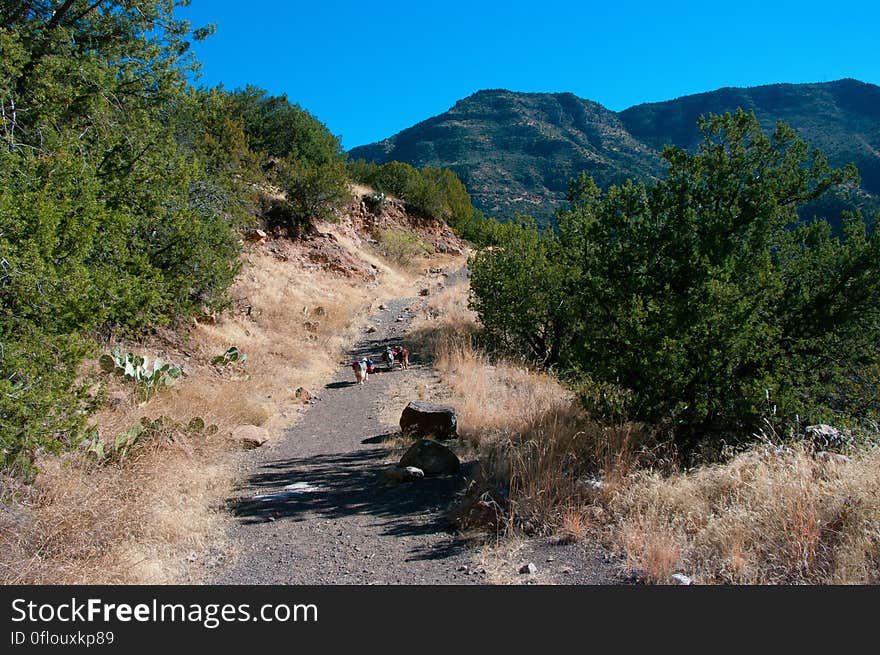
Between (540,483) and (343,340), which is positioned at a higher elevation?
(343,340)

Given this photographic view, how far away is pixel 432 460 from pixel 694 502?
9.21ft

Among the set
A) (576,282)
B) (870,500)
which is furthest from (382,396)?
(870,500)

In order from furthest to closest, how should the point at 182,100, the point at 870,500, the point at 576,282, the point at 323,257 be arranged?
the point at 323,257, the point at 182,100, the point at 576,282, the point at 870,500

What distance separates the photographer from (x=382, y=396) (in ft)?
34.6

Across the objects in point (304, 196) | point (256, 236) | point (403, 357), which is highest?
point (304, 196)

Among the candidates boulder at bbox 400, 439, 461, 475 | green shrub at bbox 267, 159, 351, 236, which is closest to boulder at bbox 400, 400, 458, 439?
boulder at bbox 400, 439, 461, 475

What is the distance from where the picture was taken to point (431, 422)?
7.79m

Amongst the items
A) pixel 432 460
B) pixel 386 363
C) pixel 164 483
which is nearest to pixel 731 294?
pixel 432 460

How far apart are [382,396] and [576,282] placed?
15.3ft

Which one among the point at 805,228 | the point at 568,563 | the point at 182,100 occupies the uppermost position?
the point at 182,100

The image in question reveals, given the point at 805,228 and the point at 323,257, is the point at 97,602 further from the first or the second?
the point at 323,257

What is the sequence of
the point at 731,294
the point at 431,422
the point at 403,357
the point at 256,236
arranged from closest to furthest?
the point at 731,294, the point at 431,422, the point at 403,357, the point at 256,236

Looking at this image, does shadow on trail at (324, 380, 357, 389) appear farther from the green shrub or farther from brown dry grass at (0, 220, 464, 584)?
the green shrub

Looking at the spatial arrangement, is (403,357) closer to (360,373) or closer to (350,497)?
(360,373)
